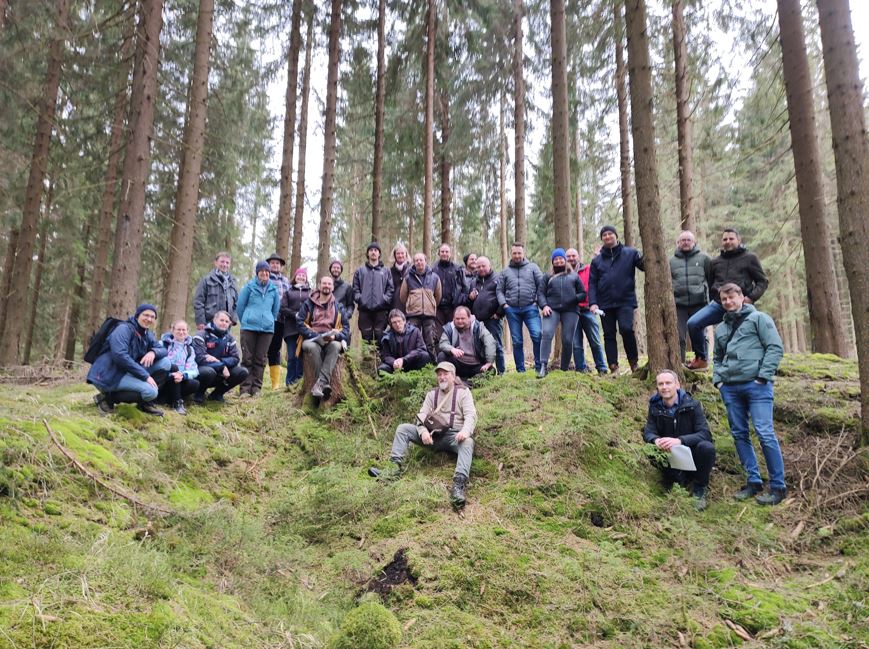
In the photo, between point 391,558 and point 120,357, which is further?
point 120,357

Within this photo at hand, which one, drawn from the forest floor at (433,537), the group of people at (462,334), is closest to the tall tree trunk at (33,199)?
the group of people at (462,334)

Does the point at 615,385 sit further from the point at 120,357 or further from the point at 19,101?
the point at 19,101

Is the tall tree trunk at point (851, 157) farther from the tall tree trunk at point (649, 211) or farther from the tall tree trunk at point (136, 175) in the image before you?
the tall tree trunk at point (136, 175)

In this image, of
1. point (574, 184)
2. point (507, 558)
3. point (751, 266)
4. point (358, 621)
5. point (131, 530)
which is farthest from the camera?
point (574, 184)

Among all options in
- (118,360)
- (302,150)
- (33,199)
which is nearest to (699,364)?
(118,360)

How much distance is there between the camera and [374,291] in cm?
891

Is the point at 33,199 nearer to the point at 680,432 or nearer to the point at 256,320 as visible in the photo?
the point at 256,320

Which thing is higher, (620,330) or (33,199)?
(33,199)

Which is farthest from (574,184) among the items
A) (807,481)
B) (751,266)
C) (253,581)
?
(253,581)

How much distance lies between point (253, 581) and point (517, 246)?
641 centimetres

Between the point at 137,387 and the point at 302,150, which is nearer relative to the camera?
the point at 137,387

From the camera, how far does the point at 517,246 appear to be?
8.61 m

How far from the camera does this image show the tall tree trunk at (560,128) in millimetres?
10219

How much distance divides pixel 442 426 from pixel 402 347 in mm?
2301
